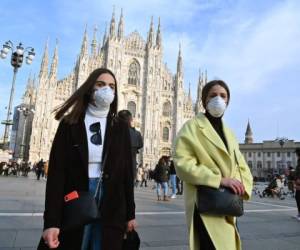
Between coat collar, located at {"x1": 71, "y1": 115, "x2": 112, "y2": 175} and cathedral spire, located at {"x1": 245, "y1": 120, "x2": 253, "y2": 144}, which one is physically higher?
cathedral spire, located at {"x1": 245, "y1": 120, "x2": 253, "y2": 144}

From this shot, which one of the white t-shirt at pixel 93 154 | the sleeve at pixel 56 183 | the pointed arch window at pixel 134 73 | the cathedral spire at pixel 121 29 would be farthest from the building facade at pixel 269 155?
the sleeve at pixel 56 183

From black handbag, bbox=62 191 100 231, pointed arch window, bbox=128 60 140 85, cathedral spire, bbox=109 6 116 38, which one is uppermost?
cathedral spire, bbox=109 6 116 38

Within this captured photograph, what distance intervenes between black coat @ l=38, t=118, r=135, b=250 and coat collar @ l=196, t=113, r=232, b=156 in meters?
0.62

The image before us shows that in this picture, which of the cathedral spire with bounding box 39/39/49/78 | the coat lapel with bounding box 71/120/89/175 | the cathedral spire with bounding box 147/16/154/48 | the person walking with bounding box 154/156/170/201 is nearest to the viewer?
the coat lapel with bounding box 71/120/89/175

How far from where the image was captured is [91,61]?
4022cm

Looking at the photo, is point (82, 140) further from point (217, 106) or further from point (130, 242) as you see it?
point (217, 106)

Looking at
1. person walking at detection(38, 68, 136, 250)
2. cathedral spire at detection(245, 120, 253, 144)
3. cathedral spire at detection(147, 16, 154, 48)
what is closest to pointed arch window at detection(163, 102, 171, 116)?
cathedral spire at detection(147, 16, 154, 48)

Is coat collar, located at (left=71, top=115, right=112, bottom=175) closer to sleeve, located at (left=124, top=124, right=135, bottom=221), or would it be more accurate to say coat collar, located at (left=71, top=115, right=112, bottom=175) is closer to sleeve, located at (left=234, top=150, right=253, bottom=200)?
sleeve, located at (left=124, top=124, right=135, bottom=221)

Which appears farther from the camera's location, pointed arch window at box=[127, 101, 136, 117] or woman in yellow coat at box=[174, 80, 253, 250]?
pointed arch window at box=[127, 101, 136, 117]

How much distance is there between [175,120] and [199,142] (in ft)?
134

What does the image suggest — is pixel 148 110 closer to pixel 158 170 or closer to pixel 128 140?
pixel 158 170

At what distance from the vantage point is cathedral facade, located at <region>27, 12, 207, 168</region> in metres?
38.8

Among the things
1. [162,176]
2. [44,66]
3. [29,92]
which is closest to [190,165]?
[162,176]

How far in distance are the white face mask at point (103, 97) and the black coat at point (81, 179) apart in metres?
0.15
